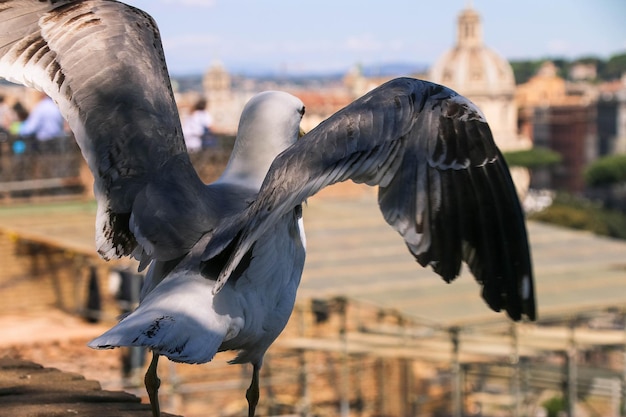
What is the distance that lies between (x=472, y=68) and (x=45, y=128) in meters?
95.1

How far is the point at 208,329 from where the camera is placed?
104 inches

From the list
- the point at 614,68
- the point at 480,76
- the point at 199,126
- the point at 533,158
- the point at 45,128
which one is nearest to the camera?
the point at 45,128

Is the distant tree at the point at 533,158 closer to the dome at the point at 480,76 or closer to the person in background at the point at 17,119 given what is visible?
the dome at the point at 480,76

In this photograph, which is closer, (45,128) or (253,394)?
(253,394)

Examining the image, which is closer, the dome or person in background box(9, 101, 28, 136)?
person in background box(9, 101, 28, 136)

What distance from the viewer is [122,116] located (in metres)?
3.02

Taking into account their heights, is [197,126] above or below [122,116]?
below

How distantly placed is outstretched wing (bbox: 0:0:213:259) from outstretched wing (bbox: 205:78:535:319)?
0.67 ft

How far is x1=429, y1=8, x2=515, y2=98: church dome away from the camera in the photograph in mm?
102000

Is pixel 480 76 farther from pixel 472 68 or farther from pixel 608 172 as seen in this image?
pixel 608 172

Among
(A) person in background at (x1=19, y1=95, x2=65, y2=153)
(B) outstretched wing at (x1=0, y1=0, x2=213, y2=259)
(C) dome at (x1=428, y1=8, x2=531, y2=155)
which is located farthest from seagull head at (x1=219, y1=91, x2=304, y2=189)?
(C) dome at (x1=428, y1=8, x2=531, y2=155)

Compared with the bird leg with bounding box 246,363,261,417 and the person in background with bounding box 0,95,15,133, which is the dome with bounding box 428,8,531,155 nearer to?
the person in background with bounding box 0,95,15,133

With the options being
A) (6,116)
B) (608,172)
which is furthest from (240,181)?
(608,172)

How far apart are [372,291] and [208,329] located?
570cm
